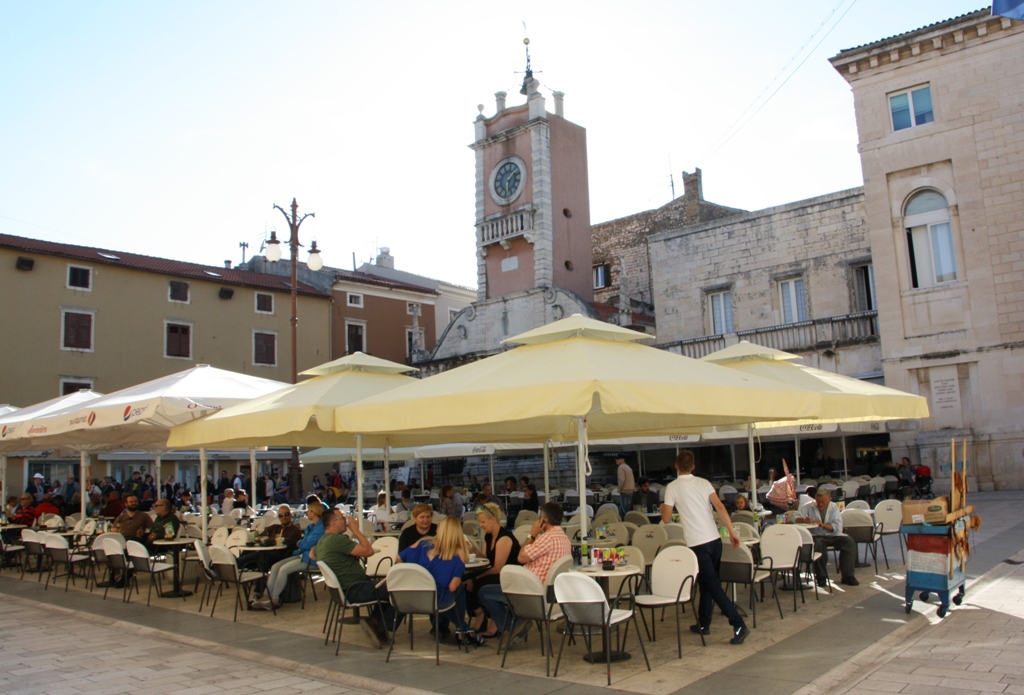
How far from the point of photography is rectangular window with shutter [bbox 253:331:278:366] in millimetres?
35906

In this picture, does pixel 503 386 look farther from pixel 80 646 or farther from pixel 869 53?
pixel 869 53

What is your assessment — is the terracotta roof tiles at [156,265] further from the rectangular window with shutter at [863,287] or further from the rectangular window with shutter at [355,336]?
the rectangular window with shutter at [863,287]

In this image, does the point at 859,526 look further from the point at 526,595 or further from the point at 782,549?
the point at 526,595

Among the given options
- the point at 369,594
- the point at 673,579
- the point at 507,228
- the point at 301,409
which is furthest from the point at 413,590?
the point at 507,228

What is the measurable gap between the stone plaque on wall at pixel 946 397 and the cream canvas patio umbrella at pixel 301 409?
1425cm

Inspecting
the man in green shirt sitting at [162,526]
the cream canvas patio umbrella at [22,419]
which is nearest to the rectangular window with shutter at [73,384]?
the cream canvas patio umbrella at [22,419]

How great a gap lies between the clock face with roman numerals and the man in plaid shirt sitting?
24.7 metres

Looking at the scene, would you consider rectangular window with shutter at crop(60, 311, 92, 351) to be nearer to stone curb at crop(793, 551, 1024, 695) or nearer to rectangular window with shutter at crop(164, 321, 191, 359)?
rectangular window with shutter at crop(164, 321, 191, 359)

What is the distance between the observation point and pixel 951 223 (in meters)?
20.2

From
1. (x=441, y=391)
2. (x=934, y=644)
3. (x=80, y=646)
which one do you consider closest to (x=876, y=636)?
(x=934, y=644)

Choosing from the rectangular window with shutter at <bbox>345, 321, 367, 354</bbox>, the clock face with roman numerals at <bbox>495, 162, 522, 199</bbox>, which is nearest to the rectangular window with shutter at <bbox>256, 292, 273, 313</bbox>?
the rectangular window with shutter at <bbox>345, 321, 367, 354</bbox>

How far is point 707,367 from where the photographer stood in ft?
25.2

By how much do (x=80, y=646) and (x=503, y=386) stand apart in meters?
4.94

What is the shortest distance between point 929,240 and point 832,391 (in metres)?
13.4
